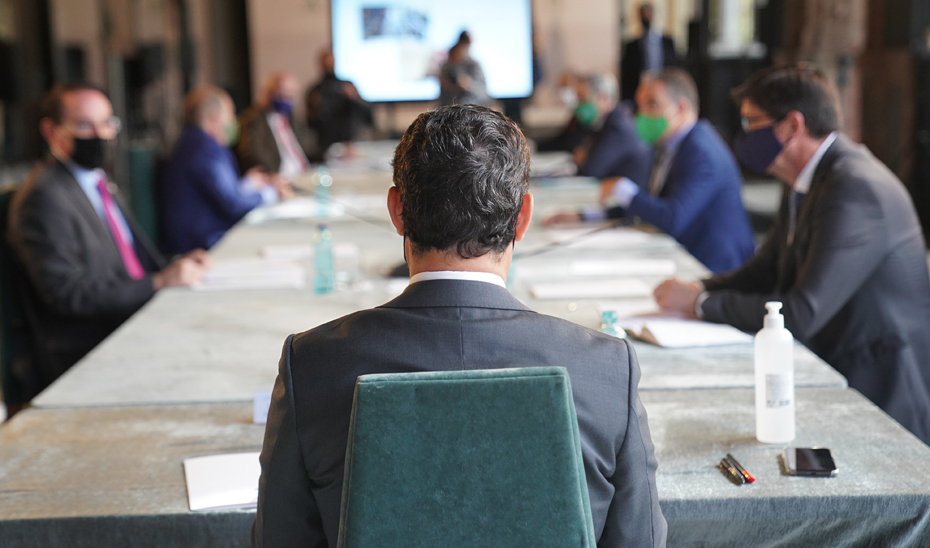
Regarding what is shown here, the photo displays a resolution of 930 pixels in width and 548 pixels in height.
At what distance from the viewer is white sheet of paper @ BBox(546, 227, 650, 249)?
3.15 metres

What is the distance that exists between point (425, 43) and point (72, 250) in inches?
89.7

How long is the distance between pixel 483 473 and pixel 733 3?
458 inches

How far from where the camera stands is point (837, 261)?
2002mm

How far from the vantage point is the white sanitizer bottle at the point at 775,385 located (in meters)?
1.40

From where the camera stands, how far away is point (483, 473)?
34.4 inches

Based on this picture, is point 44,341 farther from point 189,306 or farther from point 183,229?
point 183,229

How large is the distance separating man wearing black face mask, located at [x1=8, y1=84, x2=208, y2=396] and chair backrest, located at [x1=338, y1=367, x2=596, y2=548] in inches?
75.3

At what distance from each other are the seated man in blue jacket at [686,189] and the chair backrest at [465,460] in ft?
8.59

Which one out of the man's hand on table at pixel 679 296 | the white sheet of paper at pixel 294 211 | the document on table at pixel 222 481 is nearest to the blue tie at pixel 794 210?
the man's hand on table at pixel 679 296

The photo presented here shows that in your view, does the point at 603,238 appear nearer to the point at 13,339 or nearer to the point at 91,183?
the point at 91,183

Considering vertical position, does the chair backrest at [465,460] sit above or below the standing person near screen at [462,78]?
below

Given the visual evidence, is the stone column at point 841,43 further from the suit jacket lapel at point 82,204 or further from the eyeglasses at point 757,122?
the suit jacket lapel at point 82,204

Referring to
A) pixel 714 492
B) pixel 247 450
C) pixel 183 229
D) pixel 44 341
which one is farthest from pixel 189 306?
pixel 183 229

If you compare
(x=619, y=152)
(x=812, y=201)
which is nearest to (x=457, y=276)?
(x=812, y=201)
